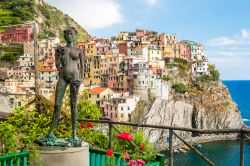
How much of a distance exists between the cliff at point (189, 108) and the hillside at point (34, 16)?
39.2 m

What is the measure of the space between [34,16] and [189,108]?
52522mm

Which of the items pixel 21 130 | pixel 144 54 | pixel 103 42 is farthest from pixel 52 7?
pixel 21 130

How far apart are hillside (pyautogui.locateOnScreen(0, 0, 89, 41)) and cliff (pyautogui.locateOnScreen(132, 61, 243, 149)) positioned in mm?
39169

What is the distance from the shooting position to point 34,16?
10188 cm

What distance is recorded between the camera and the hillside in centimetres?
9285

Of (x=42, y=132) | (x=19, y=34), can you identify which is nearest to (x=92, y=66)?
(x=19, y=34)

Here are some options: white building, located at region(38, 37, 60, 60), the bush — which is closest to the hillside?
white building, located at region(38, 37, 60, 60)

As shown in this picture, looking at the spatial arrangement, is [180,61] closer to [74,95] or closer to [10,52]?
[10,52]

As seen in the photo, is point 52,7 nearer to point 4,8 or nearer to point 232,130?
point 4,8

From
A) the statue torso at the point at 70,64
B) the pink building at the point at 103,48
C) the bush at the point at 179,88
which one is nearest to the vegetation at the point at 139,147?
the statue torso at the point at 70,64

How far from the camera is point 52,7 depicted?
134875 millimetres

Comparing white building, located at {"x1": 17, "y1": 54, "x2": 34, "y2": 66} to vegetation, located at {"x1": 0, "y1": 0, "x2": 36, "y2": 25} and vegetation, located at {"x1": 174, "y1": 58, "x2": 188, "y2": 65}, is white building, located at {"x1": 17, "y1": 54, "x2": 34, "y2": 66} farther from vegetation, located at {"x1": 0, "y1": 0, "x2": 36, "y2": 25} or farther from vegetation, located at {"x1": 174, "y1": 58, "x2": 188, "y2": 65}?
vegetation, located at {"x1": 174, "y1": 58, "x2": 188, "y2": 65}

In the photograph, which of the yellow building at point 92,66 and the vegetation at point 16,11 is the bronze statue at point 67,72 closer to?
the yellow building at point 92,66

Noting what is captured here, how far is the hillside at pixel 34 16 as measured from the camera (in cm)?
9285
